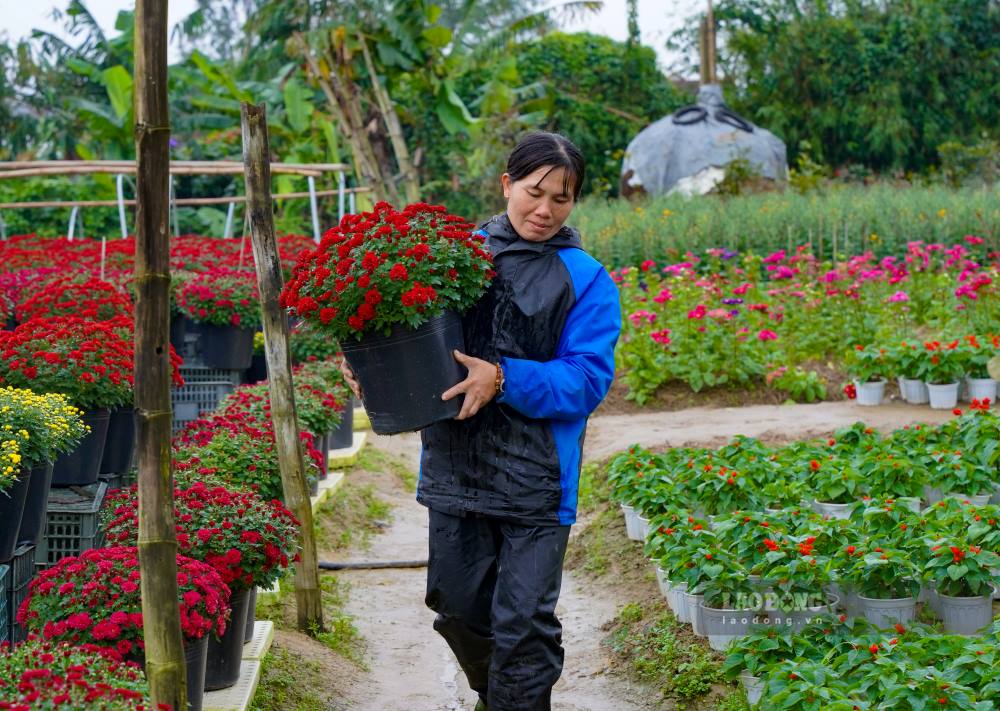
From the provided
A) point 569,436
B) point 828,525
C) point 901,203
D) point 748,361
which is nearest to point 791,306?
point 748,361

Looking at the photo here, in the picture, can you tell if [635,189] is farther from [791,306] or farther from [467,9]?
[791,306]

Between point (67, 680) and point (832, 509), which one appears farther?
point (832, 509)

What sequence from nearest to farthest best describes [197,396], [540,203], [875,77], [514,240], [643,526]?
[540,203]
[514,240]
[643,526]
[197,396]
[875,77]

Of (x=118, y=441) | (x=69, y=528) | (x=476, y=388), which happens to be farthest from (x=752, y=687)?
(x=118, y=441)

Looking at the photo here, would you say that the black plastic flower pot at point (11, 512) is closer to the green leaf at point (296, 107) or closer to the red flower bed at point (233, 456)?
the red flower bed at point (233, 456)

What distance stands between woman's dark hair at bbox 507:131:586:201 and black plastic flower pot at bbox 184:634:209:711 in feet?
5.54

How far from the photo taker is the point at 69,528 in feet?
15.5

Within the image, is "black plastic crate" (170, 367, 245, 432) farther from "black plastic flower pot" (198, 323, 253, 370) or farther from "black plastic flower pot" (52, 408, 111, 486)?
"black plastic flower pot" (52, 408, 111, 486)

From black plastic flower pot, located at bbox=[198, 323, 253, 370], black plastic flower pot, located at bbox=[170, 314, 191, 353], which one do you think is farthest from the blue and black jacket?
black plastic flower pot, located at bbox=[170, 314, 191, 353]

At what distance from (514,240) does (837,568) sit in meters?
1.83

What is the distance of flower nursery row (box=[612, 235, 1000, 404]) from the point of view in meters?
9.85

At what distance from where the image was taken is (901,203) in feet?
49.9

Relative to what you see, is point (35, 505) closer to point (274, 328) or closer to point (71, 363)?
point (71, 363)

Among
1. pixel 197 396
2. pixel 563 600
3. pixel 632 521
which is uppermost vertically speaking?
pixel 197 396
